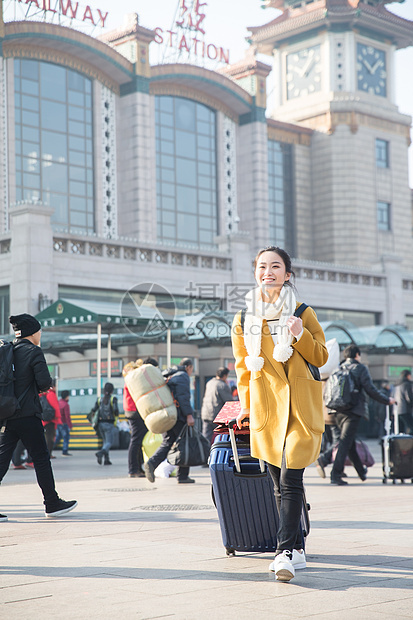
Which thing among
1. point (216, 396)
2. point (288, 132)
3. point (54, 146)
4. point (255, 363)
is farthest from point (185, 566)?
point (288, 132)

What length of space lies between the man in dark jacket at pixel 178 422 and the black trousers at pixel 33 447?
12.1ft

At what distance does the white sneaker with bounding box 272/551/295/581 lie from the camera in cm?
500

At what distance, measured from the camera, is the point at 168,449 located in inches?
483

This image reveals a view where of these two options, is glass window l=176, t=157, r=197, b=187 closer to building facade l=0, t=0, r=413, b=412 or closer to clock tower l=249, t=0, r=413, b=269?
building facade l=0, t=0, r=413, b=412

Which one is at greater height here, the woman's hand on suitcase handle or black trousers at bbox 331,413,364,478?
the woman's hand on suitcase handle

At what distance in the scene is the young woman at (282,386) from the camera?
5.24 m

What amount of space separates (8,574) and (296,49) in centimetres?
5591

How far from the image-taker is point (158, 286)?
107 feet

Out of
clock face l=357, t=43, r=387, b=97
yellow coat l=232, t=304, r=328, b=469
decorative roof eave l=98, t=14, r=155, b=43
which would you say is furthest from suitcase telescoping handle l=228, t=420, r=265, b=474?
clock face l=357, t=43, r=387, b=97

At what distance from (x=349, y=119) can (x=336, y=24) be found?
6196 mm

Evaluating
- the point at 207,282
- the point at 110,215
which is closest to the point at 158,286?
the point at 207,282

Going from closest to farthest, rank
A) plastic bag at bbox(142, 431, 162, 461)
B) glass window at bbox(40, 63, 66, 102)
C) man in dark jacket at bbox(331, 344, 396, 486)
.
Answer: man in dark jacket at bbox(331, 344, 396, 486)
plastic bag at bbox(142, 431, 162, 461)
glass window at bbox(40, 63, 66, 102)

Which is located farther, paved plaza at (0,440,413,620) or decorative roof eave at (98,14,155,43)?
decorative roof eave at (98,14,155,43)

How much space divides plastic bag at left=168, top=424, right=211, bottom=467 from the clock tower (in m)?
41.8
